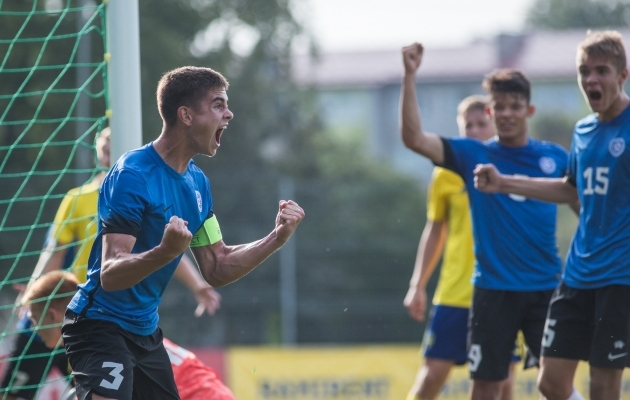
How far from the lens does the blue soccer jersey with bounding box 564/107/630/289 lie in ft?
15.5

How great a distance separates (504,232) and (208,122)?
230cm

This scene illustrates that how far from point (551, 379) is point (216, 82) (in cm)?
238

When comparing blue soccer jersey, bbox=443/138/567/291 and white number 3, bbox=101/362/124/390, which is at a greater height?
blue soccer jersey, bbox=443/138/567/291

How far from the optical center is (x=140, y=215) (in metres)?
3.73

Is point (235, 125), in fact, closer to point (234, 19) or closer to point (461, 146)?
point (234, 19)

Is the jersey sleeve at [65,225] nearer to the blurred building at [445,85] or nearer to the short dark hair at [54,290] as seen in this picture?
the short dark hair at [54,290]

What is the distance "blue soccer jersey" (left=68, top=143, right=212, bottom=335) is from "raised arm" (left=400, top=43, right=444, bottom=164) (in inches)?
62.3

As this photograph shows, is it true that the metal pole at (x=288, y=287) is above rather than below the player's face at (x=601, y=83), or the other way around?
below

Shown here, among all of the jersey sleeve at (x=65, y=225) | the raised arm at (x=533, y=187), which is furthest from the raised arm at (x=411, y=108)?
the jersey sleeve at (x=65, y=225)

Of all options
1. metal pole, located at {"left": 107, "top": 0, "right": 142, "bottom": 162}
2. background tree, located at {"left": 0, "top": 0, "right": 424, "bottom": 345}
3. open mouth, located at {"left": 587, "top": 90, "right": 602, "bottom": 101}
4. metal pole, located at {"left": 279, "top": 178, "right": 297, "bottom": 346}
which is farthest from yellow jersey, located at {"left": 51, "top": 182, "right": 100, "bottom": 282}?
metal pole, located at {"left": 279, "top": 178, "right": 297, "bottom": 346}

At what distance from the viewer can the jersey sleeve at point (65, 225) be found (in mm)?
6324

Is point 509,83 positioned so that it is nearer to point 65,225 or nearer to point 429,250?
point 429,250

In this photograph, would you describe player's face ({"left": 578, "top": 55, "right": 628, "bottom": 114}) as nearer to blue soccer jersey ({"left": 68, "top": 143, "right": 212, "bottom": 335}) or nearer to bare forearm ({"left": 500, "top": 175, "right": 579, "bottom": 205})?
bare forearm ({"left": 500, "top": 175, "right": 579, "bottom": 205})

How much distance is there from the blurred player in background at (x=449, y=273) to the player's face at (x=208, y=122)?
2849mm
